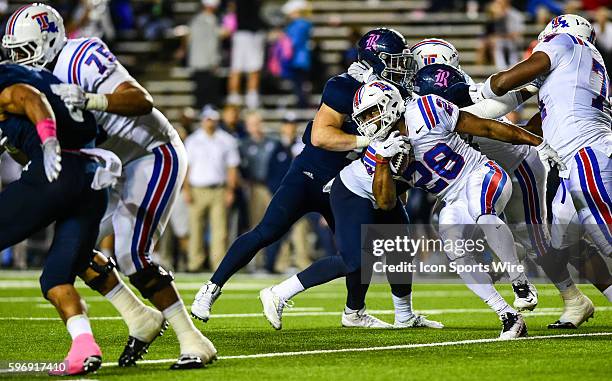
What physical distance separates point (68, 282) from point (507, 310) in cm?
264

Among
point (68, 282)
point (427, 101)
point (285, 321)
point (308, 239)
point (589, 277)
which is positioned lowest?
point (308, 239)

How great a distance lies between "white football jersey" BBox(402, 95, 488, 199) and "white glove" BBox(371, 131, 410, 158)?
0.21 meters

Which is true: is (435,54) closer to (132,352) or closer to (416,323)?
(416,323)

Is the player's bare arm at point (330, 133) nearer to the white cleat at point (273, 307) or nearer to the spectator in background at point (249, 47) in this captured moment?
the white cleat at point (273, 307)

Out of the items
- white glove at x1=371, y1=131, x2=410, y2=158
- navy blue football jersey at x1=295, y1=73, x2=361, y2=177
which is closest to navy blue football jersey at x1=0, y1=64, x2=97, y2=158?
white glove at x1=371, y1=131, x2=410, y2=158

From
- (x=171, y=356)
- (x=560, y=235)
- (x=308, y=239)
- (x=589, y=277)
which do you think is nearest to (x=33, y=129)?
(x=171, y=356)

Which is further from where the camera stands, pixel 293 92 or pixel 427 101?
pixel 293 92

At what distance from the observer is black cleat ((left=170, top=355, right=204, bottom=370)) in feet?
18.5

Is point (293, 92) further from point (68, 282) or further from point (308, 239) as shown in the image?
point (68, 282)

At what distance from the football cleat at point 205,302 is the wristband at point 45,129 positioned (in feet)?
7.88

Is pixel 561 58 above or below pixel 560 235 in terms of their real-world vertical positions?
above

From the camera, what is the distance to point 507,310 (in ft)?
22.5

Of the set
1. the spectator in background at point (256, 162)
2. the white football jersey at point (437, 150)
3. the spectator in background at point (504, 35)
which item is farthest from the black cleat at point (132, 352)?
the spectator in background at point (504, 35)

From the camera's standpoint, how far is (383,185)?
7.10 m
